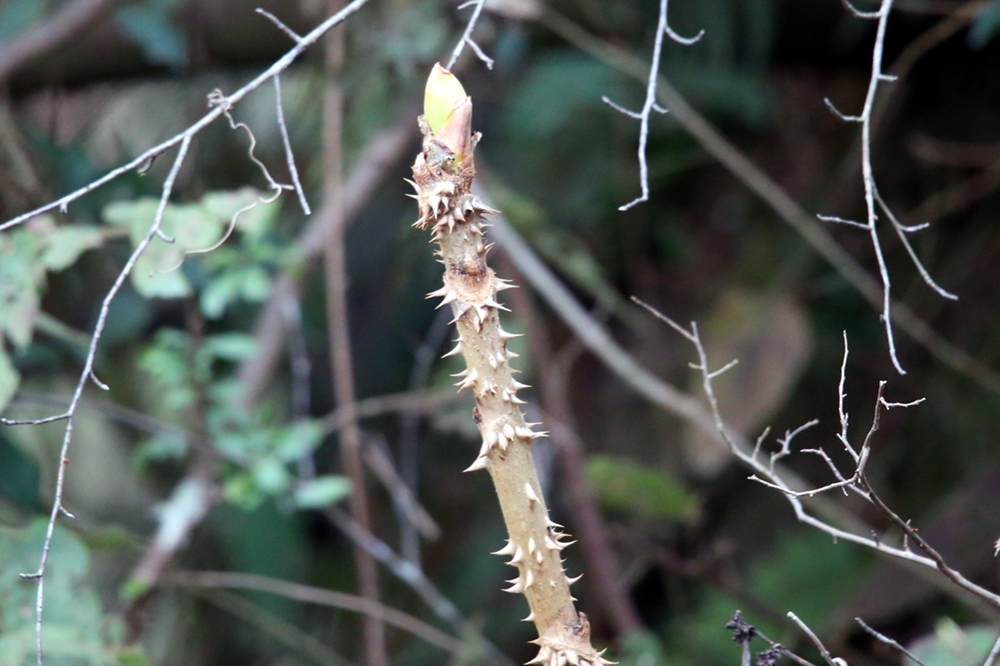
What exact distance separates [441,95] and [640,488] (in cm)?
108

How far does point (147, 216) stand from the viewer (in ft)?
2.97

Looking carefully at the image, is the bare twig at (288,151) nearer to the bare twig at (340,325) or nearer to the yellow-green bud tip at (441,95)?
the yellow-green bud tip at (441,95)

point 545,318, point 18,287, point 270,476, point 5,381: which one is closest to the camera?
point 5,381

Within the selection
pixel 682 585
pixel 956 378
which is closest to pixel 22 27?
pixel 682 585

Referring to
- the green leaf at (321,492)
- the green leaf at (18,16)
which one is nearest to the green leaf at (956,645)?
the green leaf at (321,492)

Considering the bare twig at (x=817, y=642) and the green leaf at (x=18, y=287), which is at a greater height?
the green leaf at (x=18, y=287)

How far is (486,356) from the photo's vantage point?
1.54 ft

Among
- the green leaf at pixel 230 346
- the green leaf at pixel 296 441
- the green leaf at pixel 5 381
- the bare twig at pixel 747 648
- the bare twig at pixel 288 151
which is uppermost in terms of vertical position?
the bare twig at pixel 288 151

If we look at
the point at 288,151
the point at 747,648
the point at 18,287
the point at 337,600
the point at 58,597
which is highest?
the point at 288,151

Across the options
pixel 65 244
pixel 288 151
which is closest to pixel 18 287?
pixel 65 244

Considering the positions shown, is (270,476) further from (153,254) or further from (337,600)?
(153,254)

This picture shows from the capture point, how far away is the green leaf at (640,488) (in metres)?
1.42

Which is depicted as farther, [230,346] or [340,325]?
[340,325]

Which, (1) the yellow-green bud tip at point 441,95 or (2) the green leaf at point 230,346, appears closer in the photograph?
(1) the yellow-green bud tip at point 441,95
